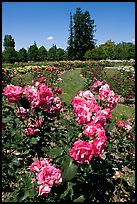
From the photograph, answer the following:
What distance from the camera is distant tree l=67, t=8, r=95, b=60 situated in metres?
59.0

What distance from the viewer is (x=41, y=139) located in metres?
2.49

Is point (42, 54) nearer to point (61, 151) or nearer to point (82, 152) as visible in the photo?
point (61, 151)

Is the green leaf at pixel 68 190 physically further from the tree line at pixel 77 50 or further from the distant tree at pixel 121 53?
the distant tree at pixel 121 53

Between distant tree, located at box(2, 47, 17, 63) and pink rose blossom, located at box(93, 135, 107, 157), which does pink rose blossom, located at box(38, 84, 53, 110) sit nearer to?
pink rose blossom, located at box(93, 135, 107, 157)

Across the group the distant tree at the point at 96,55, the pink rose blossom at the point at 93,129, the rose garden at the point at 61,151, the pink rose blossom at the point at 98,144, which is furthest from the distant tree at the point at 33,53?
the pink rose blossom at the point at 98,144

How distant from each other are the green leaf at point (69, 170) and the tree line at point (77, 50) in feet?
121

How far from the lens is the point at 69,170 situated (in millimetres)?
1839

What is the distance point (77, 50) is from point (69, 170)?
58.6 meters

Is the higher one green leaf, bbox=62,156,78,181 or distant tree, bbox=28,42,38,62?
distant tree, bbox=28,42,38,62

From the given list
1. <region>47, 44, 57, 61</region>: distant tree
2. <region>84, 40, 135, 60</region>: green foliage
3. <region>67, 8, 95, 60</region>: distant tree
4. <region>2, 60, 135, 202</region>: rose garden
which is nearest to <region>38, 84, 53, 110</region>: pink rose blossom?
<region>2, 60, 135, 202</region>: rose garden

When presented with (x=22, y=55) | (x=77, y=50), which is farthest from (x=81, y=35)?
(x=22, y=55)

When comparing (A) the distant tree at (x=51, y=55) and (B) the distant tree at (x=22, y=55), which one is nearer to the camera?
(B) the distant tree at (x=22, y=55)

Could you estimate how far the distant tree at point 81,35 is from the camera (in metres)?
59.0

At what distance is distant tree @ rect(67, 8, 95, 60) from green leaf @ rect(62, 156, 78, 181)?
5730 centimetres
